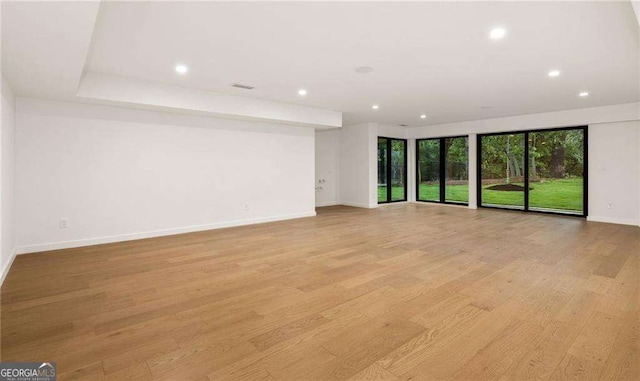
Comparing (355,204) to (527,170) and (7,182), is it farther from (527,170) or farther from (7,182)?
(7,182)

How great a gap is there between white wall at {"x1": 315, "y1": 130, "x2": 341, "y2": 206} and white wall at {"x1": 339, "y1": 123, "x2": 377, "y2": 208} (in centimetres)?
16

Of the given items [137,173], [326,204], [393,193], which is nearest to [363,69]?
[137,173]

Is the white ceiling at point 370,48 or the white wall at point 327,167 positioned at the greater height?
the white ceiling at point 370,48

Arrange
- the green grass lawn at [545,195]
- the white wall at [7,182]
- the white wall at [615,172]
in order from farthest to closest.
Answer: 1. the green grass lawn at [545,195]
2. the white wall at [615,172]
3. the white wall at [7,182]

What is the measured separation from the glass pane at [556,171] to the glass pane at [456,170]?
171cm

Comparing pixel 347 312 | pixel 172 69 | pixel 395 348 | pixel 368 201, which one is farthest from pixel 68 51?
pixel 368 201

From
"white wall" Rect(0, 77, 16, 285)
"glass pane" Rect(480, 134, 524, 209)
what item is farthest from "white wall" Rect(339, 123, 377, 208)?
"white wall" Rect(0, 77, 16, 285)

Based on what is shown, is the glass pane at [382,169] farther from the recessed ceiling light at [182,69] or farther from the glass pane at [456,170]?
the recessed ceiling light at [182,69]

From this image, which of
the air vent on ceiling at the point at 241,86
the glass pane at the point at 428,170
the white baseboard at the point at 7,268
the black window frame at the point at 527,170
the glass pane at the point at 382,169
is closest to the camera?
the white baseboard at the point at 7,268

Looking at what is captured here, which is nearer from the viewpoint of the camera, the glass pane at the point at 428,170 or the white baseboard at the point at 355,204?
the white baseboard at the point at 355,204

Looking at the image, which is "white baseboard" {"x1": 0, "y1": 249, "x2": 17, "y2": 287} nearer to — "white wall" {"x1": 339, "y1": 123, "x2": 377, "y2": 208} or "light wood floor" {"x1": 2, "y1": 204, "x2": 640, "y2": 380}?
"light wood floor" {"x1": 2, "y1": 204, "x2": 640, "y2": 380}

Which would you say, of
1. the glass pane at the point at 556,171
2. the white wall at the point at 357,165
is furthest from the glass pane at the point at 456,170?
the white wall at the point at 357,165

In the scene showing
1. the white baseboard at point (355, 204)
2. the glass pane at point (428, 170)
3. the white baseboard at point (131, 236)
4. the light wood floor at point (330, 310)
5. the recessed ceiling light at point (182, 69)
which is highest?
the recessed ceiling light at point (182, 69)

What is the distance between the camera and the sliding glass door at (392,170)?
414 inches
